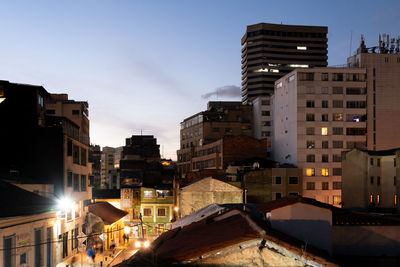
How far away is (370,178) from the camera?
5747 cm

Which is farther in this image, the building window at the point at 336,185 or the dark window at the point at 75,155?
the building window at the point at 336,185

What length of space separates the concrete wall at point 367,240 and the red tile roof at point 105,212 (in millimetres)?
31270

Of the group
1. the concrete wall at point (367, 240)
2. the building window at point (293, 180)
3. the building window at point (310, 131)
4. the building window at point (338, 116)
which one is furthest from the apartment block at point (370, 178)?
the concrete wall at point (367, 240)

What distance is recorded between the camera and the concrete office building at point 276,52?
139 meters

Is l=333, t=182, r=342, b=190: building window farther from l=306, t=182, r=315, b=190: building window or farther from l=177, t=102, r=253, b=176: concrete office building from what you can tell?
l=177, t=102, r=253, b=176: concrete office building

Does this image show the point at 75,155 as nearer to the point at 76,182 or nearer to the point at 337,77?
the point at 76,182

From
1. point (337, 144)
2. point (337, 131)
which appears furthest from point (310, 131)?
point (337, 144)

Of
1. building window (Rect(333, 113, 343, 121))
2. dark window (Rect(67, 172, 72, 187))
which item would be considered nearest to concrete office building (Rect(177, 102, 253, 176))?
building window (Rect(333, 113, 343, 121))

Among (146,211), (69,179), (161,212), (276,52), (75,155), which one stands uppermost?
(276,52)

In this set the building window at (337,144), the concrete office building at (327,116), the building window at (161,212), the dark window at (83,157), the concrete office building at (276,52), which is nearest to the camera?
the dark window at (83,157)

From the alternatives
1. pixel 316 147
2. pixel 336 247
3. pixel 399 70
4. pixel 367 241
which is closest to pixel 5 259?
pixel 336 247

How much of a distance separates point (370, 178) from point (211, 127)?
46441 millimetres

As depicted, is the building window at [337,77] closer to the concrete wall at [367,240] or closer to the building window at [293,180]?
the building window at [293,180]

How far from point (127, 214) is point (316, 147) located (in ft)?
142
